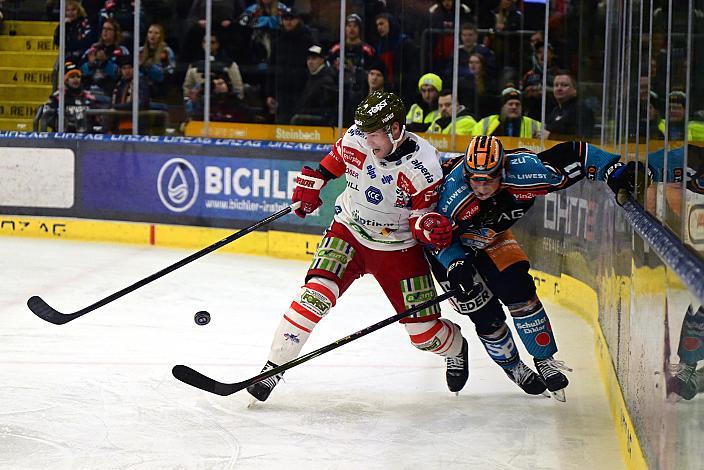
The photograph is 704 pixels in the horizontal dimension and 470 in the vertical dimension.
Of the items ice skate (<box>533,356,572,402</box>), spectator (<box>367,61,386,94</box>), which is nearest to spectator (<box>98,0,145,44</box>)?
spectator (<box>367,61,386,94</box>)

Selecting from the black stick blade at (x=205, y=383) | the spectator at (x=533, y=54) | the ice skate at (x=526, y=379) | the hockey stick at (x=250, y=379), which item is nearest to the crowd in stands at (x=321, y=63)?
the spectator at (x=533, y=54)

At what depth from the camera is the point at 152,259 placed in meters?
8.71

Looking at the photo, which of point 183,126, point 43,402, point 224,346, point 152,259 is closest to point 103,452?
point 43,402

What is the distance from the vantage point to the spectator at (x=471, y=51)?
845 centimetres

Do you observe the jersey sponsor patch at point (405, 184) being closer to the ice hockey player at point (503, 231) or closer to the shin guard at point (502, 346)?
the ice hockey player at point (503, 231)

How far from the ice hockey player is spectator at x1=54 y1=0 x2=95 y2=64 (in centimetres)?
555

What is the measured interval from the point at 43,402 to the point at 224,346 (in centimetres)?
132

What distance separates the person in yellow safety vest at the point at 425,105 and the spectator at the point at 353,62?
43cm

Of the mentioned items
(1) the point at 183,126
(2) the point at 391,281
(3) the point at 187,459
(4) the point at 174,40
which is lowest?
(3) the point at 187,459

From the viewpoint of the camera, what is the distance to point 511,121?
8383mm

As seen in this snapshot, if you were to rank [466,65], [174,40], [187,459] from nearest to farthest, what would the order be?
[187,459] < [466,65] < [174,40]

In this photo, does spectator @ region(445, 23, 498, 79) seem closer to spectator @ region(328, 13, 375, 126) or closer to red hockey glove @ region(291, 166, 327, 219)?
spectator @ region(328, 13, 375, 126)

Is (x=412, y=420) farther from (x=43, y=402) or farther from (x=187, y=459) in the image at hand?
(x=43, y=402)

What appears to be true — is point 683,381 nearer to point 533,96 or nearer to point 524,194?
point 524,194
